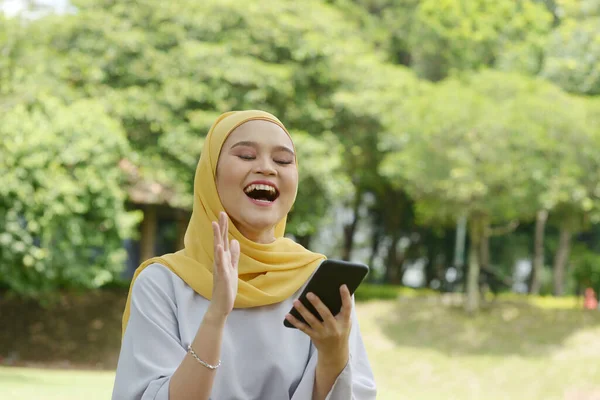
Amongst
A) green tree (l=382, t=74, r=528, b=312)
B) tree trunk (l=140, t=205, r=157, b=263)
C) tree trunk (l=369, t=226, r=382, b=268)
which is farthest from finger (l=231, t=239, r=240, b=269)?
tree trunk (l=369, t=226, r=382, b=268)

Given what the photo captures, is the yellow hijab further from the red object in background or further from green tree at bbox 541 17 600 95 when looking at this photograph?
the red object in background

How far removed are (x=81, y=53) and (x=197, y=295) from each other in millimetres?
17235

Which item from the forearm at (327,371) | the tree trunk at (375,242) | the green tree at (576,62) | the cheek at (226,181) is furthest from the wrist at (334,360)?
the tree trunk at (375,242)

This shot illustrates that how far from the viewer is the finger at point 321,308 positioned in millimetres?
2061

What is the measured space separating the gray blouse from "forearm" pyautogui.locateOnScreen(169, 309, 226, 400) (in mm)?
106

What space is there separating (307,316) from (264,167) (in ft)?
1.55

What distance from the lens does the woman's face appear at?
2.37 meters

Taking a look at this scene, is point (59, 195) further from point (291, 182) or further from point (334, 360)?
point (334, 360)

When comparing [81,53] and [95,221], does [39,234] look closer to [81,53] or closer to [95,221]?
[95,221]

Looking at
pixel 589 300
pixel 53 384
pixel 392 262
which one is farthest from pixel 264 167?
pixel 392 262

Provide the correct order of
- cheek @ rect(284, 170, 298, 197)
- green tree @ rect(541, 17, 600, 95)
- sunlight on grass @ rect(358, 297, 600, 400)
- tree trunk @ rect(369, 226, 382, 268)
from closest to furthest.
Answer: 1. cheek @ rect(284, 170, 298, 197)
2. sunlight on grass @ rect(358, 297, 600, 400)
3. green tree @ rect(541, 17, 600, 95)
4. tree trunk @ rect(369, 226, 382, 268)

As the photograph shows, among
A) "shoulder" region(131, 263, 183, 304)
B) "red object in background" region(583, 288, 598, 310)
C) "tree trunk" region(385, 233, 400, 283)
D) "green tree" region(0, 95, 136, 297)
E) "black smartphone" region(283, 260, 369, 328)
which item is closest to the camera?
"black smartphone" region(283, 260, 369, 328)

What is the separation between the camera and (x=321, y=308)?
2080mm

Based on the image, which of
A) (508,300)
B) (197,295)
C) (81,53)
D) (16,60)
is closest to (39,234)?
(16,60)
